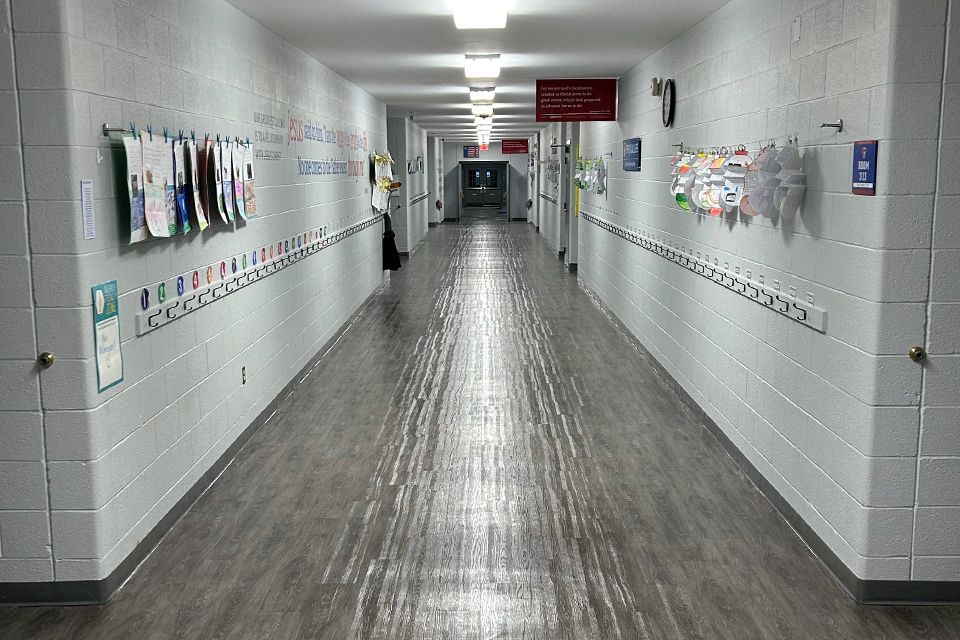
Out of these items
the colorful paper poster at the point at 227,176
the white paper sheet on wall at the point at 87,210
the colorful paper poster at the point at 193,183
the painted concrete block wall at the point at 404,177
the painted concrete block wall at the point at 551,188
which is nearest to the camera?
the white paper sheet on wall at the point at 87,210

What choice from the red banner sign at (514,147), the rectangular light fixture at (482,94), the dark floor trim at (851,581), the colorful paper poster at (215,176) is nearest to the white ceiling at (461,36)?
the rectangular light fixture at (482,94)

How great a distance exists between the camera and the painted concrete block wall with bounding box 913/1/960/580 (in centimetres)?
338

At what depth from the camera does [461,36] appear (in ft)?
22.3

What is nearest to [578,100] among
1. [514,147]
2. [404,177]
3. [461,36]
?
[461,36]

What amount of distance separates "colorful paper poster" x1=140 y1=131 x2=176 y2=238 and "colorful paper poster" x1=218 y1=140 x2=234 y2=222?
2.80 feet

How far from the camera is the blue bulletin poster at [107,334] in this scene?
140 inches

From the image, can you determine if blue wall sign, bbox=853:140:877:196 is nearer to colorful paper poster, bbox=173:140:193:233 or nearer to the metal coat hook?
the metal coat hook

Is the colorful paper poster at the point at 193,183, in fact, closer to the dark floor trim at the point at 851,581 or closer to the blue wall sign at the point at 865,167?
the blue wall sign at the point at 865,167

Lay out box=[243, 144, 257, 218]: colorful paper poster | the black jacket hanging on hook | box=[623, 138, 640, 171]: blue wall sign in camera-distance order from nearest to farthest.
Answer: box=[243, 144, 257, 218]: colorful paper poster
box=[623, 138, 640, 171]: blue wall sign
the black jacket hanging on hook

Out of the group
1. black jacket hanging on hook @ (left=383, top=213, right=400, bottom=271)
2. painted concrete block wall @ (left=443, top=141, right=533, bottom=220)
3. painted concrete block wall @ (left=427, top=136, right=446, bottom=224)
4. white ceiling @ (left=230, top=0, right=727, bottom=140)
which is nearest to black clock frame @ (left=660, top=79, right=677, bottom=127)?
white ceiling @ (left=230, top=0, right=727, bottom=140)

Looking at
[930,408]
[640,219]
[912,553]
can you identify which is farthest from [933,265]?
[640,219]

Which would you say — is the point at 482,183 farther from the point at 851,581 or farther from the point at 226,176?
the point at 851,581

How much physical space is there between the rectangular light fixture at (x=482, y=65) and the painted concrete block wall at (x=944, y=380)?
4.97 meters

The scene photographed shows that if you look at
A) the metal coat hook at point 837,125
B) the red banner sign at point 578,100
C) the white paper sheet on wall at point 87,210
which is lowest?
the white paper sheet on wall at point 87,210
